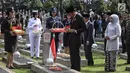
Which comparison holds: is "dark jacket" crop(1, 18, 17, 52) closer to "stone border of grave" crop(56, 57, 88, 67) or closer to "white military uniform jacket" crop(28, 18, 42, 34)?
"stone border of grave" crop(56, 57, 88, 67)

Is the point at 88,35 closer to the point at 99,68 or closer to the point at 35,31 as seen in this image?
the point at 99,68

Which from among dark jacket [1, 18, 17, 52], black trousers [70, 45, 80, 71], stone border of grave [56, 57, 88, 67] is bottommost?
stone border of grave [56, 57, 88, 67]

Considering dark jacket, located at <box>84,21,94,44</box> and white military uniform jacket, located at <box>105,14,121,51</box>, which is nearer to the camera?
white military uniform jacket, located at <box>105,14,121,51</box>

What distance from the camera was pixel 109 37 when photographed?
12211 mm

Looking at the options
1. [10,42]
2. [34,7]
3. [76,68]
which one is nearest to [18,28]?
[10,42]

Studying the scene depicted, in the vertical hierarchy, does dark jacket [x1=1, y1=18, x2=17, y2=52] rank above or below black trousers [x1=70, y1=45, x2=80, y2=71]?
above

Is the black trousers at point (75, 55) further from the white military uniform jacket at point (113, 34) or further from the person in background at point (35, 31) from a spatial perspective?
the person in background at point (35, 31)

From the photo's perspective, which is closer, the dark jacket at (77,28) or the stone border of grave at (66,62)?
the dark jacket at (77,28)

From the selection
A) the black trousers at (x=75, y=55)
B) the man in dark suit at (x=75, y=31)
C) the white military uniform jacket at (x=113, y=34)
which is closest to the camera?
the man in dark suit at (x=75, y=31)

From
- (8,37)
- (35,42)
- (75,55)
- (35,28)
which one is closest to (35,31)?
(35,28)

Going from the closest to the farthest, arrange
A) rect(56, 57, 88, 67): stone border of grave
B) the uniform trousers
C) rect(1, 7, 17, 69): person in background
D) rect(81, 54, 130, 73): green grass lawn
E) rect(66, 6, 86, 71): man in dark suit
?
1. rect(66, 6, 86, 71): man in dark suit
2. rect(1, 7, 17, 69): person in background
3. rect(81, 54, 130, 73): green grass lawn
4. rect(56, 57, 88, 67): stone border of grave
5. the uniform trousers

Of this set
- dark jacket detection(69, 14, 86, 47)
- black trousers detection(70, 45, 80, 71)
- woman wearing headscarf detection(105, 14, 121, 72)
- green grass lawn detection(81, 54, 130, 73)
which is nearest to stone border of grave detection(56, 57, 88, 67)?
green grass lawn detection(81, 54, 130, 73)

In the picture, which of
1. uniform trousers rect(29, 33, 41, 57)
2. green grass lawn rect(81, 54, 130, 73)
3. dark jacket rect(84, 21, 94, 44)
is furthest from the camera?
uniform trousers rect(29, 33, 41, 57)

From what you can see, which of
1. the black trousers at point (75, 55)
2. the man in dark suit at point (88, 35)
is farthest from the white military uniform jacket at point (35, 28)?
the black trousers at point (75, 55)
